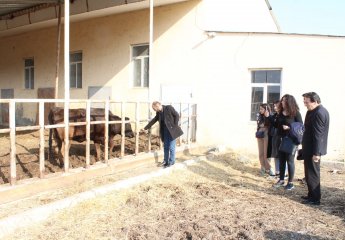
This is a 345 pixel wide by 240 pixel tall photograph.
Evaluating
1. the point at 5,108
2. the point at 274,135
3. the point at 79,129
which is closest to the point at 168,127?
the point at 79,129

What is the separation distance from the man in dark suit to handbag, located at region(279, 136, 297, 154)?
508 mm

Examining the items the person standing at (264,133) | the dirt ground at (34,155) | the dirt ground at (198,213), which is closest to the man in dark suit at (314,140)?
the dirt ground at (198,213)

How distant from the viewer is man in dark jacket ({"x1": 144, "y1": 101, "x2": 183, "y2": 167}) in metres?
7.47

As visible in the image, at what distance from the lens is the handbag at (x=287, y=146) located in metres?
5.91

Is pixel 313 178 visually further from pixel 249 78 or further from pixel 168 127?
pixel 249 78

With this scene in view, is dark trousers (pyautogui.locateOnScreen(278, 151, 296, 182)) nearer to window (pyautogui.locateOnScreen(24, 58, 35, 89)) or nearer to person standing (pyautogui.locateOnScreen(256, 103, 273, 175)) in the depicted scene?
person standing (pyautogui.locateOnScreen(256, 103, 273, 175))

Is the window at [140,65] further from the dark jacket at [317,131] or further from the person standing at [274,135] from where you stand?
the dark jacket at [317,131]

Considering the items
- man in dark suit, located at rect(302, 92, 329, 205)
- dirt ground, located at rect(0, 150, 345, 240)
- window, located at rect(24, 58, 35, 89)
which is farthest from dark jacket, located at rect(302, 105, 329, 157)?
window, located at rect(24, 58, 35, 89)

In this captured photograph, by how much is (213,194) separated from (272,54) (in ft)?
17.3

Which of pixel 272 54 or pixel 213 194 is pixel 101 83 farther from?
pixel 213 194

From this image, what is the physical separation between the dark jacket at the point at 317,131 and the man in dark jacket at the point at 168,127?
300 cm

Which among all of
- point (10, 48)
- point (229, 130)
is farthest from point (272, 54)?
point (10, 48)

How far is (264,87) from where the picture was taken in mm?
9742

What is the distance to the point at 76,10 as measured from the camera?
11227 millimetres
